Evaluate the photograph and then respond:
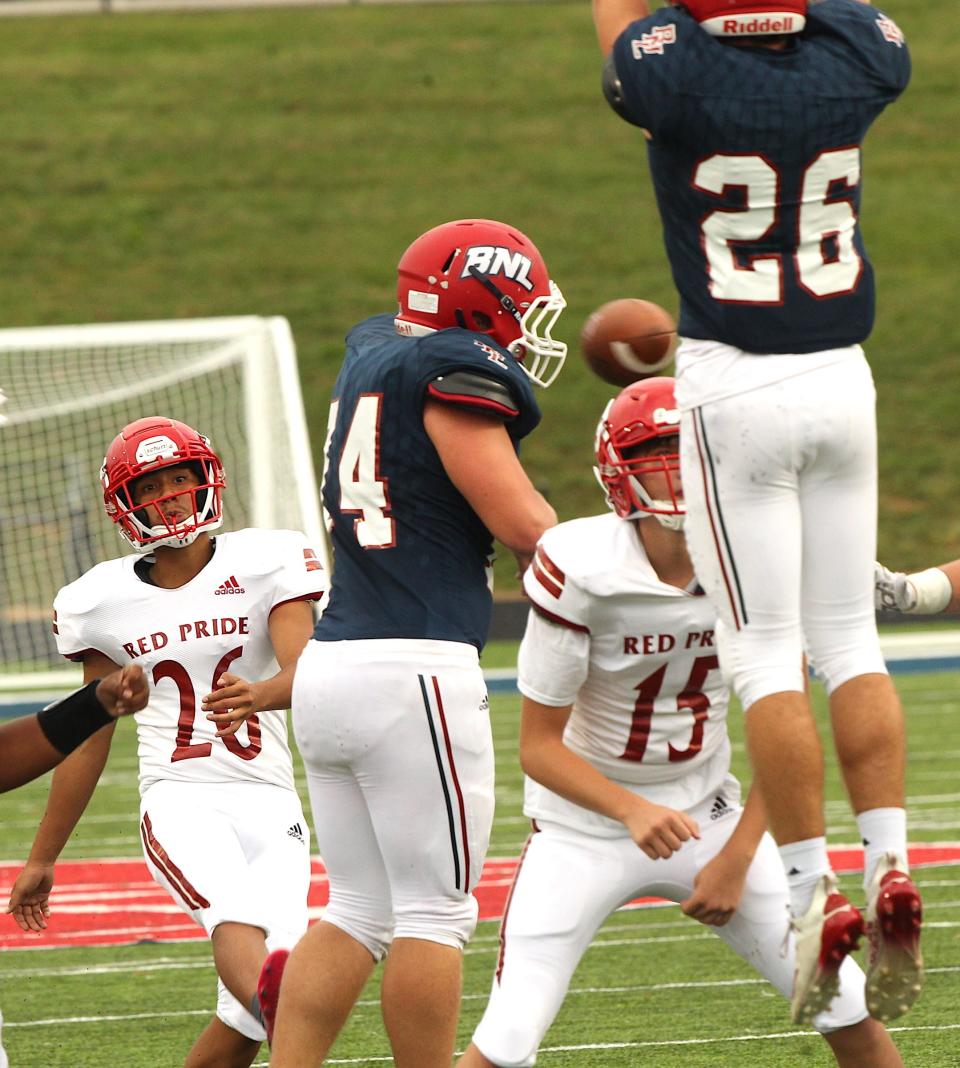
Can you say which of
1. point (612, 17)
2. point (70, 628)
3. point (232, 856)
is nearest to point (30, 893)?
point (232, 856)

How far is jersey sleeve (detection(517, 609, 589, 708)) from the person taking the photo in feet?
→ 12.1

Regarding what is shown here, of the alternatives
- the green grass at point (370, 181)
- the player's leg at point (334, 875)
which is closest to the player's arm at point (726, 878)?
the player's leg at point (334, 875)

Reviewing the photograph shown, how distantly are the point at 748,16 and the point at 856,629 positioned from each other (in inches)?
45.0

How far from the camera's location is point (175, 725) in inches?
179

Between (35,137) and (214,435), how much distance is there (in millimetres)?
15441

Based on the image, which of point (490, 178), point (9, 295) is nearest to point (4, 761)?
point (9, 295)

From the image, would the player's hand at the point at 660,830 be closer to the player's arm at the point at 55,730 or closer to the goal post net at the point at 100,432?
the player's arm at the point at 55,730

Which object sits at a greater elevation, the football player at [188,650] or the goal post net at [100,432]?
the football player at [188,650]

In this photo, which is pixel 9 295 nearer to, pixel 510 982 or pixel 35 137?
pixel 35 137

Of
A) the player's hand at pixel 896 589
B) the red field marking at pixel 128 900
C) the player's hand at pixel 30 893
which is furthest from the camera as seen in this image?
the red field marking at pixel 128 900

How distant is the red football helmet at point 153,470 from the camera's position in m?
4.56

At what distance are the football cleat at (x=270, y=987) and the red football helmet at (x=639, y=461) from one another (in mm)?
1193

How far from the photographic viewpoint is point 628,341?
430 centimetres

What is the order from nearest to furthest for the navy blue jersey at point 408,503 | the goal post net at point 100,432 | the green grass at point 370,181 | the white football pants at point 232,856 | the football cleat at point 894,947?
the football cleat at point 894,947, the navy blue jersey at point 408,503, the white football pants at point 232,856, the goal post net at point 100,432, the green grass at point 370,181
